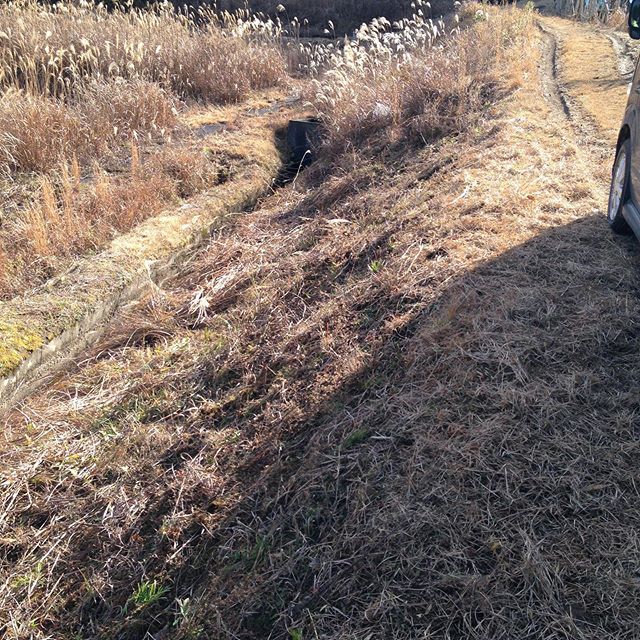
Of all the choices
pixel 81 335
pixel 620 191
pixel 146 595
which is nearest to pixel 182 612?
pixel 146 595

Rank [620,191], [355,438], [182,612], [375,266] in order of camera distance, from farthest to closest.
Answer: [375,266] < [620,191] < [355,438] < [182,612]

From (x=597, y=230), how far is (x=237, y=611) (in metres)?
4.06

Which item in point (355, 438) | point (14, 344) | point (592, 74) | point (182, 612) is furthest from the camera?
point (592, 74)

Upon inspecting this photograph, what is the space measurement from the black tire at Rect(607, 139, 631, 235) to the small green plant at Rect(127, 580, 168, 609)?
4104 mm

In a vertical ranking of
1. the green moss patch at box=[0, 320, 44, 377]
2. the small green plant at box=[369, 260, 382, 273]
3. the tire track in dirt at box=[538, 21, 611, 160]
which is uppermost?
the tire track in dirt at box=[538, 21, 611, 160]

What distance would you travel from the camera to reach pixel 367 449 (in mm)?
3662

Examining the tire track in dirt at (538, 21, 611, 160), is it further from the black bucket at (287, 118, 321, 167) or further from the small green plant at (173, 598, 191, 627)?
the small green plant at (173, 598, 191, 627)

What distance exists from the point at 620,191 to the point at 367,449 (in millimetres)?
2905

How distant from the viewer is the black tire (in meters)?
4.76

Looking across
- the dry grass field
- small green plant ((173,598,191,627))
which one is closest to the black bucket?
the dry grass field

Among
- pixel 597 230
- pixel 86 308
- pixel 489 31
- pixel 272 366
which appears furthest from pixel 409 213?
pixel 489 31

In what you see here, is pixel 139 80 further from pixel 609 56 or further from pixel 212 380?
pixel 609 56

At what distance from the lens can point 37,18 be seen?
39.9 feet

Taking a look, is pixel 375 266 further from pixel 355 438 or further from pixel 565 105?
pixel 565 105
